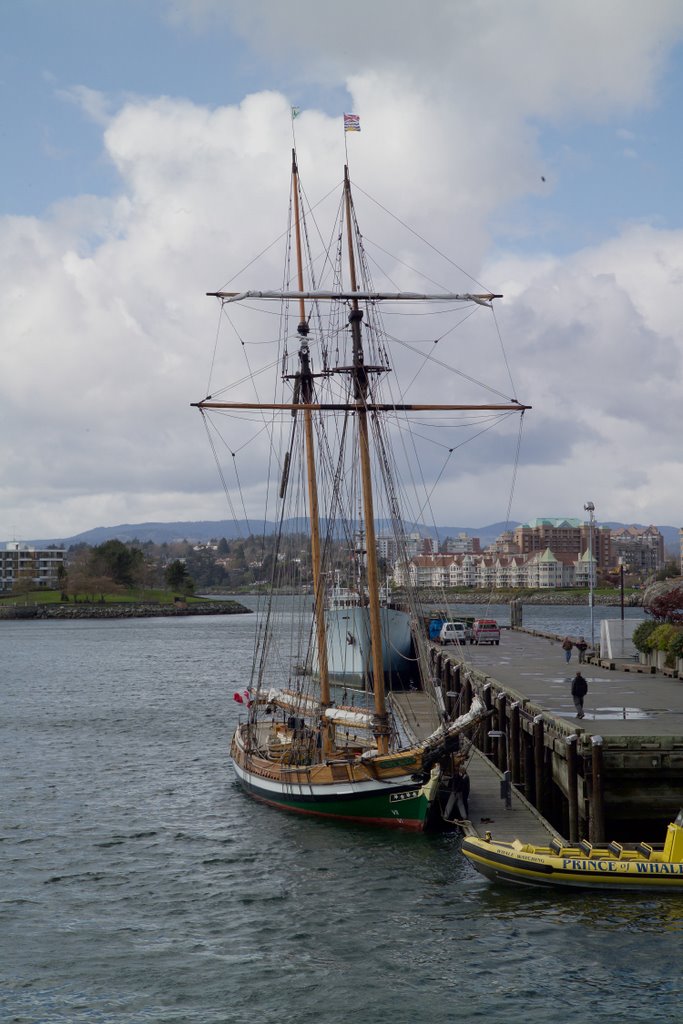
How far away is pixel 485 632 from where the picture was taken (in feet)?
240

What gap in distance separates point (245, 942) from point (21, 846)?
36.1 feet

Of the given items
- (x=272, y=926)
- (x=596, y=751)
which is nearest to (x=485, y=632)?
(x=596, y=751)

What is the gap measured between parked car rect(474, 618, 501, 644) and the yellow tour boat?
A: 47.5 m

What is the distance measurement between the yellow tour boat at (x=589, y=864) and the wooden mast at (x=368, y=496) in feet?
24.4

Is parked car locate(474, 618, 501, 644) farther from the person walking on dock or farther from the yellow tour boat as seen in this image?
the yellow tour boat

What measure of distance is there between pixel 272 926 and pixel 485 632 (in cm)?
4955

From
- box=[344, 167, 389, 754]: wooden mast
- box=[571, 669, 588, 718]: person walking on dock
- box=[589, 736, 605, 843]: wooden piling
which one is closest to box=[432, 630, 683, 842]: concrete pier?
box=[589, 736, 605, 843]: wooden piling

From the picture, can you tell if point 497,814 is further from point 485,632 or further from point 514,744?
point 485,632

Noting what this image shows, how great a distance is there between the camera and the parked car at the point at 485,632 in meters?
72.9

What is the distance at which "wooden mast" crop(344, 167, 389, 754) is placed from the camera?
107 feet

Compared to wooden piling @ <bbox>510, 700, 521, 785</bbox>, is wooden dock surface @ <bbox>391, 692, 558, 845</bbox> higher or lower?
lower

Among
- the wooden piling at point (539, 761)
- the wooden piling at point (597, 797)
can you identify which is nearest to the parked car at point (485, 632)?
the wooden piling at point (539, 761)

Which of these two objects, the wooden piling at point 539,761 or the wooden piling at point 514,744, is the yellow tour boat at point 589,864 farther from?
the wooden piling at point 514,744

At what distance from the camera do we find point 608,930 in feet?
74.7
